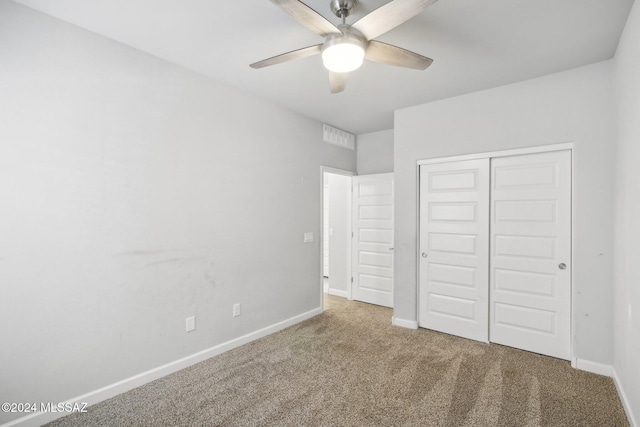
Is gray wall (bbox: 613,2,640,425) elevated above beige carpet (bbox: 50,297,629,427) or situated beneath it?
elevated above

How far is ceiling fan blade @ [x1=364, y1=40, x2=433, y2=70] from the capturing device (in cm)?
187

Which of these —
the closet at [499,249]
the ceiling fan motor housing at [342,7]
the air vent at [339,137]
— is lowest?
the closet at [499,249]

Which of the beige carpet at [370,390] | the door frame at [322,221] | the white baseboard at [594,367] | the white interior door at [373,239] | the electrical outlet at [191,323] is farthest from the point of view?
the white interior door at [373,239]

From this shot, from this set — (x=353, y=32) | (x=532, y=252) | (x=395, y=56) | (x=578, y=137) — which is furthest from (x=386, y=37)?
(x=532, y=252)

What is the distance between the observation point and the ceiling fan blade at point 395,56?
6.14ft

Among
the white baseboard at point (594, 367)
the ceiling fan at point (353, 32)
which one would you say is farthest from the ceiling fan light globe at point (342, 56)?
the white baseboard at point (594, 367)

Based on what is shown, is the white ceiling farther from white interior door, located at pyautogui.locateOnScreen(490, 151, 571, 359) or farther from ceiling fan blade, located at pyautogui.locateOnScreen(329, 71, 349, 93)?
white interior door, located at pyautogui.locateOnScreen(490, 151, 571, 359)

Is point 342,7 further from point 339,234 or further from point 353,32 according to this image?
point 339,234

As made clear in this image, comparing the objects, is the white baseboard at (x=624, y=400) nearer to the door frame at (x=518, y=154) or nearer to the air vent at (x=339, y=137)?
the door frame at (x=518, y=154)

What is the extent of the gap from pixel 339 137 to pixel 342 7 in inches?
108

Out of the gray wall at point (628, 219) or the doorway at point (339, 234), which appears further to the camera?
the doorway at point (339, 234)

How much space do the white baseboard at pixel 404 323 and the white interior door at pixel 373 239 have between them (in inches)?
27.4

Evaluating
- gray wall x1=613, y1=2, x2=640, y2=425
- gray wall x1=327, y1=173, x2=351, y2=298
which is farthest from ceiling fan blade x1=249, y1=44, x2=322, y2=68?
gray wall x1=327, y1=173, x2=351, y2=298

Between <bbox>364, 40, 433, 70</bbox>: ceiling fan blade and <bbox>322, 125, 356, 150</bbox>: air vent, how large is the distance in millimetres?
2337
